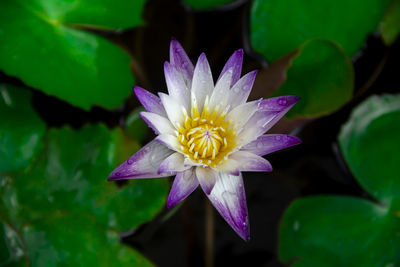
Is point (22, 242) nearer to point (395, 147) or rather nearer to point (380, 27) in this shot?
point (395, 147)

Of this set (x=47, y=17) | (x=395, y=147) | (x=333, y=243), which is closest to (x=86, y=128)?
(x=47, y=17)

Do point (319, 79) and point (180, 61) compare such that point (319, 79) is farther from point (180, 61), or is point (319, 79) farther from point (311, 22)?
point (180, 61)

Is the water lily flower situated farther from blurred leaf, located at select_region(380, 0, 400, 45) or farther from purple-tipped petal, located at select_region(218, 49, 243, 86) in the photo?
blurred leaf, located at select_region(380, 0, 400, 45)

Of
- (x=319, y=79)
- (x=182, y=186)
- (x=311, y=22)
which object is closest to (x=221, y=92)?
(x=182, y=186)

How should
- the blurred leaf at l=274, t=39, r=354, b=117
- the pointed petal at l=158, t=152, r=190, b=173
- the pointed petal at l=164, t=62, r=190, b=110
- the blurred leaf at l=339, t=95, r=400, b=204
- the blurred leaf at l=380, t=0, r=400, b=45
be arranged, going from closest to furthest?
the pointed petal at l=158, t=152, r=190, b=173, the pointed petal at l=164, t=62, r=190, b=110, the blurred leaf at l=274, t=39, r=354, b=117, the blurred leaf at l=339, t=95, r=400, b=204, the blurred leaf at l=380, t=0, r=400, b=45

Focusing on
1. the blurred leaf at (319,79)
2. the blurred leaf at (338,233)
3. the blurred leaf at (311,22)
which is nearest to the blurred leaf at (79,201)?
the blurred leaf at (338,233)

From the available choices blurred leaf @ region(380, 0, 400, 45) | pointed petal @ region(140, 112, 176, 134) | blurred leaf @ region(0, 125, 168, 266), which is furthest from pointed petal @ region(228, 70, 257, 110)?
blurred leaf @ region(380, 0, 400, 45)
